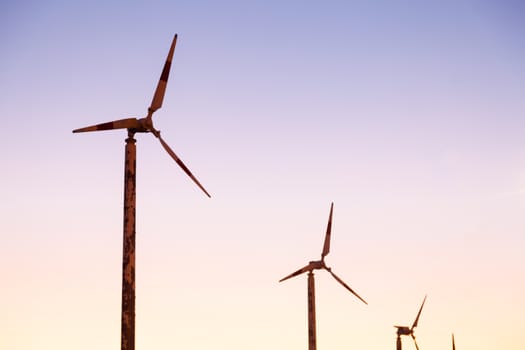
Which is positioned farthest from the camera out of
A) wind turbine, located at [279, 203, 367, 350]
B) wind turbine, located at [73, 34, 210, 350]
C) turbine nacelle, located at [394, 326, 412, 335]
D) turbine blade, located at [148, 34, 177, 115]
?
turbine nacelle, located at [394, 326, 412, 335]

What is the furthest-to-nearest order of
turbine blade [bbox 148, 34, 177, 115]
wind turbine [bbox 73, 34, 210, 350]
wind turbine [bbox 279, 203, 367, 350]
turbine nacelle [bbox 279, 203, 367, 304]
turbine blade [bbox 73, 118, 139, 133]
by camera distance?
turbine nacelle [bbox 279, 203, 367, 304]
wind turbine [bbox 279, 203, 367, 350]
turbine blade [bbox 148, 34, 177, 115]
turbine blade [bbox 73, 118, 139, 133]
wind turbine [bbox 73, 34, 210, 350]

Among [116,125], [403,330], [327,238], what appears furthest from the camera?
[403,330]

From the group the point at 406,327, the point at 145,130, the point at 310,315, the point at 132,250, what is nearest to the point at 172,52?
the point at 145,130

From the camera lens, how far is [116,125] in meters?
38.6

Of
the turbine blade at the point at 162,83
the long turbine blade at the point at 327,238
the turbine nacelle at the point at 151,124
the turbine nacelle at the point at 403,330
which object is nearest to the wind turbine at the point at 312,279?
the long turbine blade at the point at 327,238

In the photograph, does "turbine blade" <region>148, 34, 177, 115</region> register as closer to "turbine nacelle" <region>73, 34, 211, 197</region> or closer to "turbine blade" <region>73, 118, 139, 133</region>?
"turbine nacelle" <region>73, 34, 211, 197</region>

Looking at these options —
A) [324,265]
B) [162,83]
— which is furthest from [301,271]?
[162,83]

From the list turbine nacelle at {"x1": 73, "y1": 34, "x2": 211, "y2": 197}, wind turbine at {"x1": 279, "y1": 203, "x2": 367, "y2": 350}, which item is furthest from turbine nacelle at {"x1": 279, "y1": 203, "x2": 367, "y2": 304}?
turbine nacelle at {"x1": 73, "y1": 34, "x2": 211, "y2": 197}

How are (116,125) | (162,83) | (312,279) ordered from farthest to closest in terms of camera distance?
(312,279) < (162,83) < (116,125)

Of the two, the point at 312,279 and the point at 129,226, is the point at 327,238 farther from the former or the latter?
the point at 129,226

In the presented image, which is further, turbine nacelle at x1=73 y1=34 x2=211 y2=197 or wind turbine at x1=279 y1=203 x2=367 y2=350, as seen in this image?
wind turbine at x1=279 y1=203 x2=367 y2=350

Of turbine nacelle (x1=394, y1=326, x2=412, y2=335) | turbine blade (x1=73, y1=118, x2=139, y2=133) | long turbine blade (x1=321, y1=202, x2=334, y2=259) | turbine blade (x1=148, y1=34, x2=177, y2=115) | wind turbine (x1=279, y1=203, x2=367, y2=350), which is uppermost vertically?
turbine blade (x1=148, y1=34, x2=177, y2=115)

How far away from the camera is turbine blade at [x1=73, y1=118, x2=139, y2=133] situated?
38.2 meters

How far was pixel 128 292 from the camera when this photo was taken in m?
32.2
